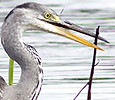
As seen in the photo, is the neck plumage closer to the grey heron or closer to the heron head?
the grey heron

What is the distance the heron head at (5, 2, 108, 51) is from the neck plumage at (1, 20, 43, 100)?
11cm

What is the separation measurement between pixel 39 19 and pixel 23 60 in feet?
1.56

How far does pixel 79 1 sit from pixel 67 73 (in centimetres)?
650

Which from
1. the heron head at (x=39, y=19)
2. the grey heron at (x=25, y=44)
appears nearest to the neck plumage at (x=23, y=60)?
the grey heron at (x=25, y=44)

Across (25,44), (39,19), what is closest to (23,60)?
(25,44)

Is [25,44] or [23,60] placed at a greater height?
[25,44]

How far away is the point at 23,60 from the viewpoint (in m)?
7.78

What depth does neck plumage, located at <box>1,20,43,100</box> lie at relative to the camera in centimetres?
768

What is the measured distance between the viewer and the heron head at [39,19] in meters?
7.71

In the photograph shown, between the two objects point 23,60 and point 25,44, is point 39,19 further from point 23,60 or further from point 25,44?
point 23,60

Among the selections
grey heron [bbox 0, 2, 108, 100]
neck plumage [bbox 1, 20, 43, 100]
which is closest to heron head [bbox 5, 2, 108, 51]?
Result: grey heron [bbox 0, 2, 108, 100]

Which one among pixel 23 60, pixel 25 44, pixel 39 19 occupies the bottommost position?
pixel 23 60

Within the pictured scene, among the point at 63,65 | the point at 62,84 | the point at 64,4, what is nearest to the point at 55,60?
the point at 63,65

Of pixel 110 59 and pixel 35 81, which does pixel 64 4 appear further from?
pixel 35 81
